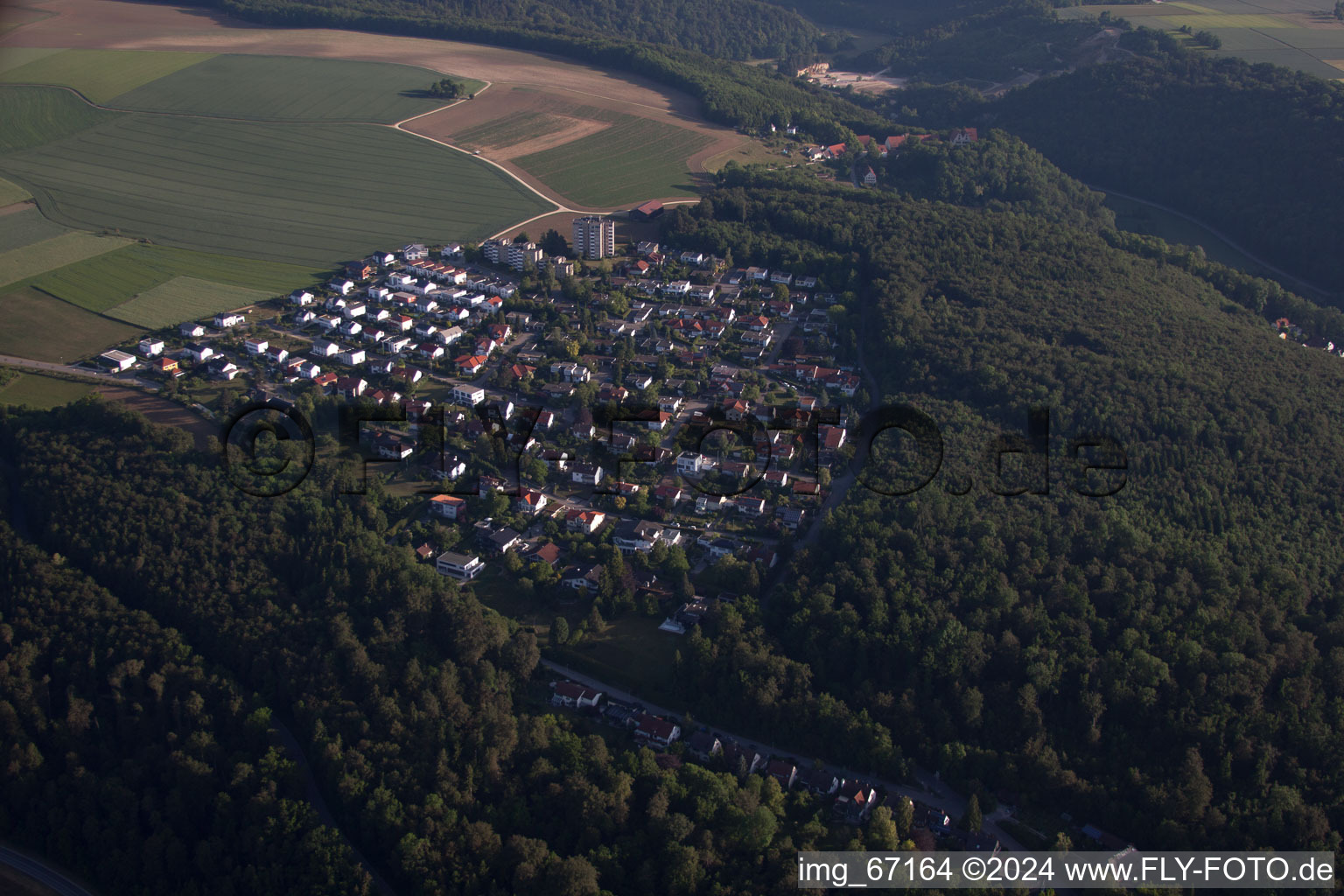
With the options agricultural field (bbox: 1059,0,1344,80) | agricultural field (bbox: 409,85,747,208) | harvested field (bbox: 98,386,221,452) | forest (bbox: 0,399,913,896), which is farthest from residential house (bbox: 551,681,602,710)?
agricultural field (bbox: 1059,0,1344,80)

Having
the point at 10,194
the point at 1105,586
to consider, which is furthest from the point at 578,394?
the point at 10,194

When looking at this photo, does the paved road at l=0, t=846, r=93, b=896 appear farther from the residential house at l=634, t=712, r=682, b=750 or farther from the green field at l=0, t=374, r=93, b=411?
the green field at l=0, t=374, r=93, b=411

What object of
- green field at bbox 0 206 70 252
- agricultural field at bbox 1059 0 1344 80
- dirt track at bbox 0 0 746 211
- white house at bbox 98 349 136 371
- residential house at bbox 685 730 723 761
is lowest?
residential house at bbox 685 730 723 761

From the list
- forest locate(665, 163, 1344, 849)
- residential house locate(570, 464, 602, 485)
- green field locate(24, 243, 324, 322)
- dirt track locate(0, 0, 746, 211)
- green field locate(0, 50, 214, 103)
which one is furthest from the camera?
dirt track locate(0, 0, 746, 211)

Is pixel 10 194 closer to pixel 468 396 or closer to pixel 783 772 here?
pixel 468 396

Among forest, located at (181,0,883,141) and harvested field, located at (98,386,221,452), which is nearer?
harvested field, located at (98,386,221,452)

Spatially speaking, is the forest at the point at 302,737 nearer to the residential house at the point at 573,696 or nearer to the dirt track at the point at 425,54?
the residential house at the point at 573,696
